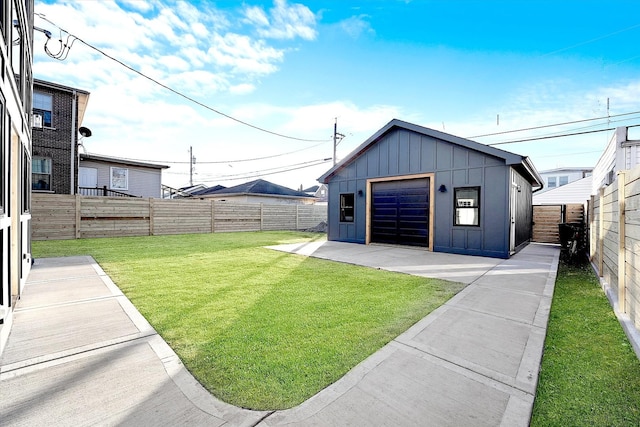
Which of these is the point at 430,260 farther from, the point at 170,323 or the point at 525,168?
the point at 170,323

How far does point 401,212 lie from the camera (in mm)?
9586

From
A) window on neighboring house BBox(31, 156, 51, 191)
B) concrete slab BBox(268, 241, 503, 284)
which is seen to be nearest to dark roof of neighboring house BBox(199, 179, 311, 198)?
window on neighboring house BBox(31, 156, 51, 191)

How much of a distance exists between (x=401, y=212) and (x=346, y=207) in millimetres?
2409

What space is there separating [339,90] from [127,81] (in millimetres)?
9556

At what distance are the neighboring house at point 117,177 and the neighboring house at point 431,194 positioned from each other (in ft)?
40.8

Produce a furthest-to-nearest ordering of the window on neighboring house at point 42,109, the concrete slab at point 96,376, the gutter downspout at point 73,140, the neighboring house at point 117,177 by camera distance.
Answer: the neighboring house at point 117,177 → the gutter downspout at point 73,140 → the window on neighboring house at point 42,109 → the concrete slab at point 96,376

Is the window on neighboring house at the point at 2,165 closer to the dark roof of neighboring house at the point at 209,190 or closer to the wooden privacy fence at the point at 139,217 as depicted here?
the wooden privacy fence at the point at 139,217

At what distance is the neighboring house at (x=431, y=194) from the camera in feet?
25.1

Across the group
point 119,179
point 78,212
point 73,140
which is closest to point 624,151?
point 78,212

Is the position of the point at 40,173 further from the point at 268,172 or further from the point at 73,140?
the point at 268,172

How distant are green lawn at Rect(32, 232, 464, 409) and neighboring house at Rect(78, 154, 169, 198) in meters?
12.4

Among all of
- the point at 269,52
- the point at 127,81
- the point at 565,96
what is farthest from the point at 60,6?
the point at 565,96

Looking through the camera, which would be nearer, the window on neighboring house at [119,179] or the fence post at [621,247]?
the fence post at [621,247]

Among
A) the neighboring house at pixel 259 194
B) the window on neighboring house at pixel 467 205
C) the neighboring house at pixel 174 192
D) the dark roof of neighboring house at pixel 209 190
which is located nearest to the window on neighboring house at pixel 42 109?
the neighboring house at pixel 174 192
